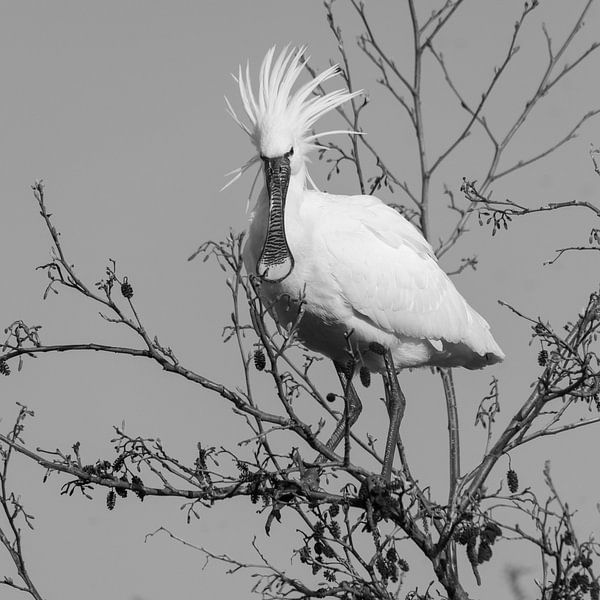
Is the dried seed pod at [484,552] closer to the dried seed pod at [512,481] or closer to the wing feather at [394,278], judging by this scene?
the dried seed pod at [512,481]

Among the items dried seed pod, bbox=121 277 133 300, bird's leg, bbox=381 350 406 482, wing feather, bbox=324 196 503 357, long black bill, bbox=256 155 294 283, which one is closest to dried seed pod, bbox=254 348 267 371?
dried seed pod, bbox=121 277 133 300

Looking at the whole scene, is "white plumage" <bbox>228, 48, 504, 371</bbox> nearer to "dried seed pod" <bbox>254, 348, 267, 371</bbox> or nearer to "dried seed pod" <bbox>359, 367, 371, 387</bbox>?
"dried seed pod" <bbox>359, 367, 371, 387</bbox>

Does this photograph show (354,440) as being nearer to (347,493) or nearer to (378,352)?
(378,352)

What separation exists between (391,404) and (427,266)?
3.55 feet

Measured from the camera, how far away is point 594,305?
28.6ft

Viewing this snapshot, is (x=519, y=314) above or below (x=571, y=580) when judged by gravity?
above

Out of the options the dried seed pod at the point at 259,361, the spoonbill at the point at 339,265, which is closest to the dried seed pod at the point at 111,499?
the dried seed pod at the point at 259,361

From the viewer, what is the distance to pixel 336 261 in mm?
10359

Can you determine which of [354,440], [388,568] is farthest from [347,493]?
[354,440]

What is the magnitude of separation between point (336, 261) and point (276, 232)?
21.7 inches

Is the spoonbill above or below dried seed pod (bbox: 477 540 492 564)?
above

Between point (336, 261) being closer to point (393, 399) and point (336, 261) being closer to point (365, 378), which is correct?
point (393, 399)

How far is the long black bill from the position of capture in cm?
995

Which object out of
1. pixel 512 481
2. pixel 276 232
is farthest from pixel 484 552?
pixel 276 232
